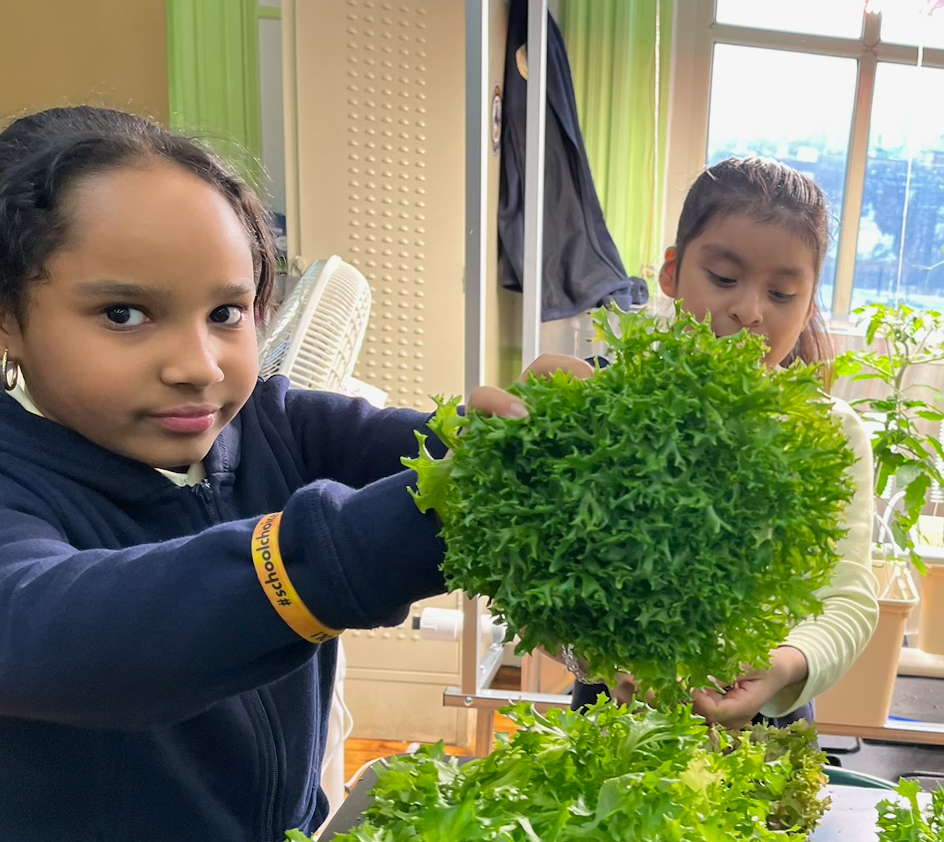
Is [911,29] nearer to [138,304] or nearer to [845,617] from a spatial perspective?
[845,617]

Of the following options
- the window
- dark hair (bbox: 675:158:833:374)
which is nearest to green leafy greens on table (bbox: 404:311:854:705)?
dark hair (bbox: 675:158:833:374)

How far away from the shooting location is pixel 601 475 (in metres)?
0.39

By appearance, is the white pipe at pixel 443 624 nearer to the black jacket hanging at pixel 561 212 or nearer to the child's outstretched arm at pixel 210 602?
the black jacket hanging at pixel 561 212

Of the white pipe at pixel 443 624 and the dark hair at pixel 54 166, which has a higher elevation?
the dark hair at pixel 54 166

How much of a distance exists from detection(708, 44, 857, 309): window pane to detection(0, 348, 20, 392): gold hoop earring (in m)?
1.74

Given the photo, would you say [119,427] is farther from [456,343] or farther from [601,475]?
[456,343]

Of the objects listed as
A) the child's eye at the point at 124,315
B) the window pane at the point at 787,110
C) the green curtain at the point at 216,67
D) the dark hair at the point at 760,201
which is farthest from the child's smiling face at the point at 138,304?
the window pane at the point at 787,110

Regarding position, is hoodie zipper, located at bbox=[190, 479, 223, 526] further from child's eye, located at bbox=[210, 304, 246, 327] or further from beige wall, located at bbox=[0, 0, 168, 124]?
beige wall, located at bbox=[0, 0, 168, 124]

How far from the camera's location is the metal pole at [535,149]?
4.70 feet

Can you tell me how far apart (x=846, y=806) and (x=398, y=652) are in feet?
5.35

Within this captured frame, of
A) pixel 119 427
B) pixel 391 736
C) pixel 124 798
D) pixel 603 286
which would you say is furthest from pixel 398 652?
pixel 119 427

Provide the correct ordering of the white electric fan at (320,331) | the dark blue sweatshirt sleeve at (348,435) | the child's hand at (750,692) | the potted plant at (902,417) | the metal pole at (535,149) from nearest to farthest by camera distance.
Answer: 1. the child's hand at (750,692)
2. the dark blue sweatshirt sleeve at (348,435)
3. the white electric fan at (320,331)
4. the metal pole at (535,149)
5. the potted plant at (902,417)

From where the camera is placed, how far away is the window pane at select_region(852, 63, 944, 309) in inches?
84.0

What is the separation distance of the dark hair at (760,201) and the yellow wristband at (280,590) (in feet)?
2.28
